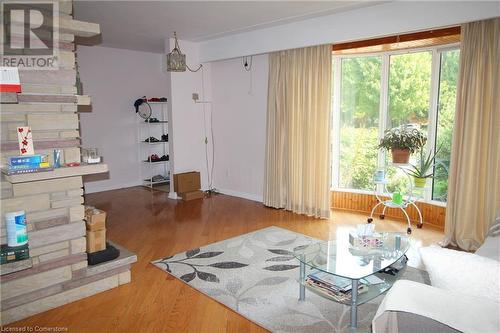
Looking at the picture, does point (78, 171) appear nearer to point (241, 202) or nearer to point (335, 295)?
point (335, 295)

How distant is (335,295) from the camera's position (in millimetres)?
2381

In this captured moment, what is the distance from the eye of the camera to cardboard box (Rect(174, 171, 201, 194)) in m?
5.81

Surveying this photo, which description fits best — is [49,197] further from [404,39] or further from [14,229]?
[404,39]

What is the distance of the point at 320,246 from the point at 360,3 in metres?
2.59

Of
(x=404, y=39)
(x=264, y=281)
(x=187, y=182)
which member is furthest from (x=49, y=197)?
(x=404, y=39)

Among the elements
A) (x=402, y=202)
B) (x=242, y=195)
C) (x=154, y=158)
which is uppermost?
(x=154, y=158)

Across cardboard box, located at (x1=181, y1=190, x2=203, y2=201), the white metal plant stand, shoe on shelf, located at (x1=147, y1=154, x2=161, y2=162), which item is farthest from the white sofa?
shoe on shelf, located at (x1=147, y1=154, x2=161, y2=162)

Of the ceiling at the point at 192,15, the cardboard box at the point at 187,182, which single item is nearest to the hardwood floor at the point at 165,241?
the cardboard box at the point at 187,182

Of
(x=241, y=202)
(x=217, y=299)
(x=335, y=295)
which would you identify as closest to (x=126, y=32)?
(x=241, y=202)

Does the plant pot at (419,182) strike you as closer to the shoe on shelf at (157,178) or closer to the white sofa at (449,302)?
the white sofa at (449,302)

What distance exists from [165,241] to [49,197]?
161 centimetres

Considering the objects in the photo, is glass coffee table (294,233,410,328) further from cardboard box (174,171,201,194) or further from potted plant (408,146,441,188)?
cardboard box (174,171,201,194)

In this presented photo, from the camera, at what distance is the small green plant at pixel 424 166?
173 inches

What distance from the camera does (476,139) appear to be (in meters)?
3.52
